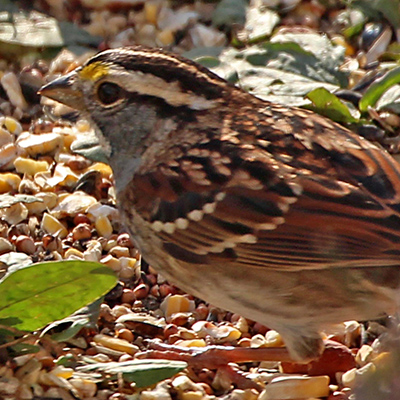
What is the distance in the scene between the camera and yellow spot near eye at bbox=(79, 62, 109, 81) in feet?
9.44

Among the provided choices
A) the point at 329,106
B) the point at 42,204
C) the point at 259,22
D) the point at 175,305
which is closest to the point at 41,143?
the point at 42,204

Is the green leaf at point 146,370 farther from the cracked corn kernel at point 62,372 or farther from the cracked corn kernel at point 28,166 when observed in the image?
the cracked corn kernel at point 28,166

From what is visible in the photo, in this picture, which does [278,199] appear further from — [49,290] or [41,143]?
[41,143]

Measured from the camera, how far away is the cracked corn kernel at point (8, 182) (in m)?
3.50

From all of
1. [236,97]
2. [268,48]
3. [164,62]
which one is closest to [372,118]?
[268,48]

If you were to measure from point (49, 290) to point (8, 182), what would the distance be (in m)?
0.95

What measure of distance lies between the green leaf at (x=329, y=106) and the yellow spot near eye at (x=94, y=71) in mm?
992

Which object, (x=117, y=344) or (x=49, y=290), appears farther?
(x=117, y=344)

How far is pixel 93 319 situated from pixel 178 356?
0.27 m

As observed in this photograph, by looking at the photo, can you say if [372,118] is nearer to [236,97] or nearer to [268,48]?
[268,48]

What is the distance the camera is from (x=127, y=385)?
2.70 meters

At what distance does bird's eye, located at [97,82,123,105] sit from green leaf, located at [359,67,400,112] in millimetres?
1151

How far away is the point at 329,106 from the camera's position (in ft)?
11.8

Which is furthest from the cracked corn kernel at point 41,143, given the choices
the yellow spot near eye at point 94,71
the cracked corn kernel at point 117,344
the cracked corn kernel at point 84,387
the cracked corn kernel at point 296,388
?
the cracked corn kernel at point 296,388
